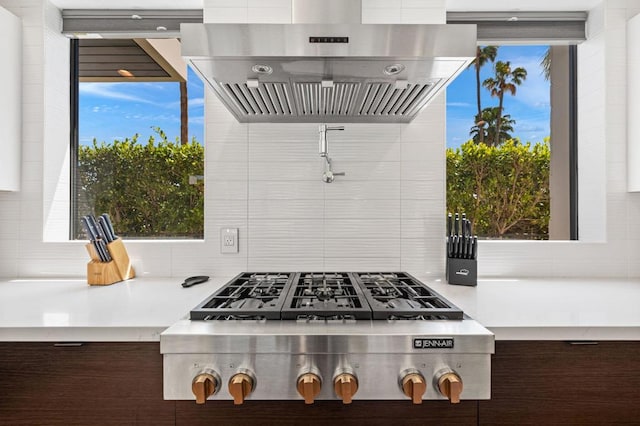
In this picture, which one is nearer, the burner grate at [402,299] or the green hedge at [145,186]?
the burner grate at [402,299]

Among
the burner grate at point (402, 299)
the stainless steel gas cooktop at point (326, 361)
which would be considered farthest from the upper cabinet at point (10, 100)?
the burner grate at point (402, 299)

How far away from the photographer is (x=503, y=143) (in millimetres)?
2131

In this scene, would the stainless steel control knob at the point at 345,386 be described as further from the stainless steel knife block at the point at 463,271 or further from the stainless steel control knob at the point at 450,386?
the stainless steel knife block at the point at 463,271

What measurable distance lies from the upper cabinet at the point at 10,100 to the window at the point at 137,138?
29 centimetres

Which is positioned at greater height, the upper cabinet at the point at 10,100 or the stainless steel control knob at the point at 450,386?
the upper cabinet at the point at 10,100

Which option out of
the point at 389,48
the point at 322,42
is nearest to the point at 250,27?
the point at 322,42

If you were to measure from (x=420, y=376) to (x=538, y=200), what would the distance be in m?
1.56

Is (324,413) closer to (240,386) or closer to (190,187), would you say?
(240,386)

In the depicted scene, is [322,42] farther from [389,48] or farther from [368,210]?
[368,210]

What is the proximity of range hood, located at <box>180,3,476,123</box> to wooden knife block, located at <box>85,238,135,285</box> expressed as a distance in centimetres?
87

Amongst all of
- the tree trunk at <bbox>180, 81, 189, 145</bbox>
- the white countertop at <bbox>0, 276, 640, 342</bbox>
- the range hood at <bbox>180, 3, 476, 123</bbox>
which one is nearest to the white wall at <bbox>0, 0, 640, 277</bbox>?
the white countertop at <bbox>0, 276, 640, 342</bbox>

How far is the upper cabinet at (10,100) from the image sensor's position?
66.6 inches

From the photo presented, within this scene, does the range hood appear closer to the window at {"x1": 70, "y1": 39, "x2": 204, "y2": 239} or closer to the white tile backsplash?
the white tile backsplash

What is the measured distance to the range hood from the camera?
112 cm
